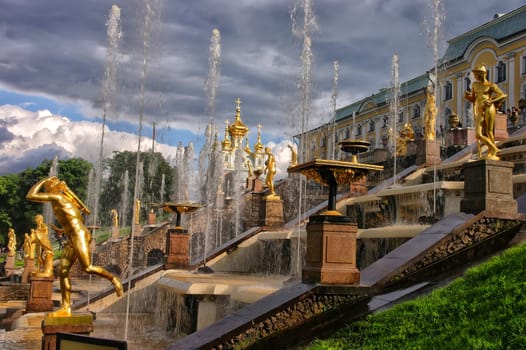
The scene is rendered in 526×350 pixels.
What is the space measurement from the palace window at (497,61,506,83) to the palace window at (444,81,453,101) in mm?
6163

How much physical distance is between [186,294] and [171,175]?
2556 inches

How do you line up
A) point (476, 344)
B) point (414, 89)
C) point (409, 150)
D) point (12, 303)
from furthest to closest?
point (414, 89)
point (409, 150)
point (12, 303)
point (476, 344)

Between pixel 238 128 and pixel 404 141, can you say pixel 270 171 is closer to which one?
pixel 404 141

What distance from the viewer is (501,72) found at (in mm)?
47031

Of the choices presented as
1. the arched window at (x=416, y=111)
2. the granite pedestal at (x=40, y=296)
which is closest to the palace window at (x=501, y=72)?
the arched window at (x=416, y=111)

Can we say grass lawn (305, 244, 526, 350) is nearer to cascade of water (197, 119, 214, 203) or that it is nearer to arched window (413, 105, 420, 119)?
cascade of water (197, 119, 214, 203)

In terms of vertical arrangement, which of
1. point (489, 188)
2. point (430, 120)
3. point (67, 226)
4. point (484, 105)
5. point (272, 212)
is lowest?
point (67, 226)

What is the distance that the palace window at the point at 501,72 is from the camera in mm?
46750

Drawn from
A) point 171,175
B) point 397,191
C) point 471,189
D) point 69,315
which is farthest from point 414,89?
point 69,315

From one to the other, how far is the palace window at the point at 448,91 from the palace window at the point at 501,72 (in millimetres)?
6163

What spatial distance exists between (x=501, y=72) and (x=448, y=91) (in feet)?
23.2

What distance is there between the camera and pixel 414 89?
2331 inches

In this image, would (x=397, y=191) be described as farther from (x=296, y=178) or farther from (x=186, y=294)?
(x=296, y=178)

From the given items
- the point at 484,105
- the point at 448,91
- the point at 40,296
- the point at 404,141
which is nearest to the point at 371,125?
the point at 448,91
